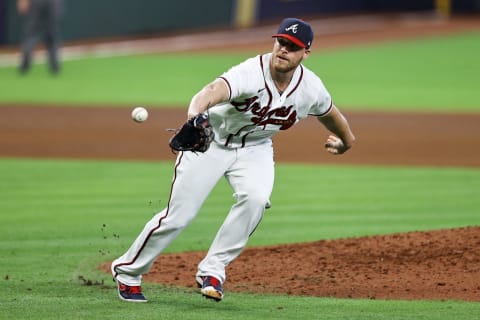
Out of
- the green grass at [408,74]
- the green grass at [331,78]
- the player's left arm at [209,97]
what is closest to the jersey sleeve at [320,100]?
the player's left arm at [209,97]

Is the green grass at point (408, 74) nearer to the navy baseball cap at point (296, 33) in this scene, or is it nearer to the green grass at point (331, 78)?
the green grass at point (331, 78)

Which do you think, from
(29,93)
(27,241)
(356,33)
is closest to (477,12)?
(356,33)

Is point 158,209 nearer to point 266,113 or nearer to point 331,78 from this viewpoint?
point 266,113

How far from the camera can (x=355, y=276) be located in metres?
8.00

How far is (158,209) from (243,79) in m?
4.61

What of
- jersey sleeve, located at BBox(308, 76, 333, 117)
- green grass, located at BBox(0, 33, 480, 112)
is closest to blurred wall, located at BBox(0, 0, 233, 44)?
green grass, located at BBox(0, 33, 480, 112)

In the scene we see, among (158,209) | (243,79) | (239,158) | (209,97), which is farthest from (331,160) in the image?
(209,97)

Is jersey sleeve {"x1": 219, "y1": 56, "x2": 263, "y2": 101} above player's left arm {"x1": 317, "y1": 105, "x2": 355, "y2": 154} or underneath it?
above

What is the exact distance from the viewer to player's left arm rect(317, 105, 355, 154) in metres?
7.27

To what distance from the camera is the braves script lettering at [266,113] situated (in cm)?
676

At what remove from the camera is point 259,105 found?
679 centimetres

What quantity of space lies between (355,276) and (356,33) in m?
25.0

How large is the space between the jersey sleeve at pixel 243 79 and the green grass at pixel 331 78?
12681 mm

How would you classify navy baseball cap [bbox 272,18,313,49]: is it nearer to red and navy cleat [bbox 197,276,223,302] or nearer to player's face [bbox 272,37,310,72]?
player's face [bbox 272,37,310,72]
